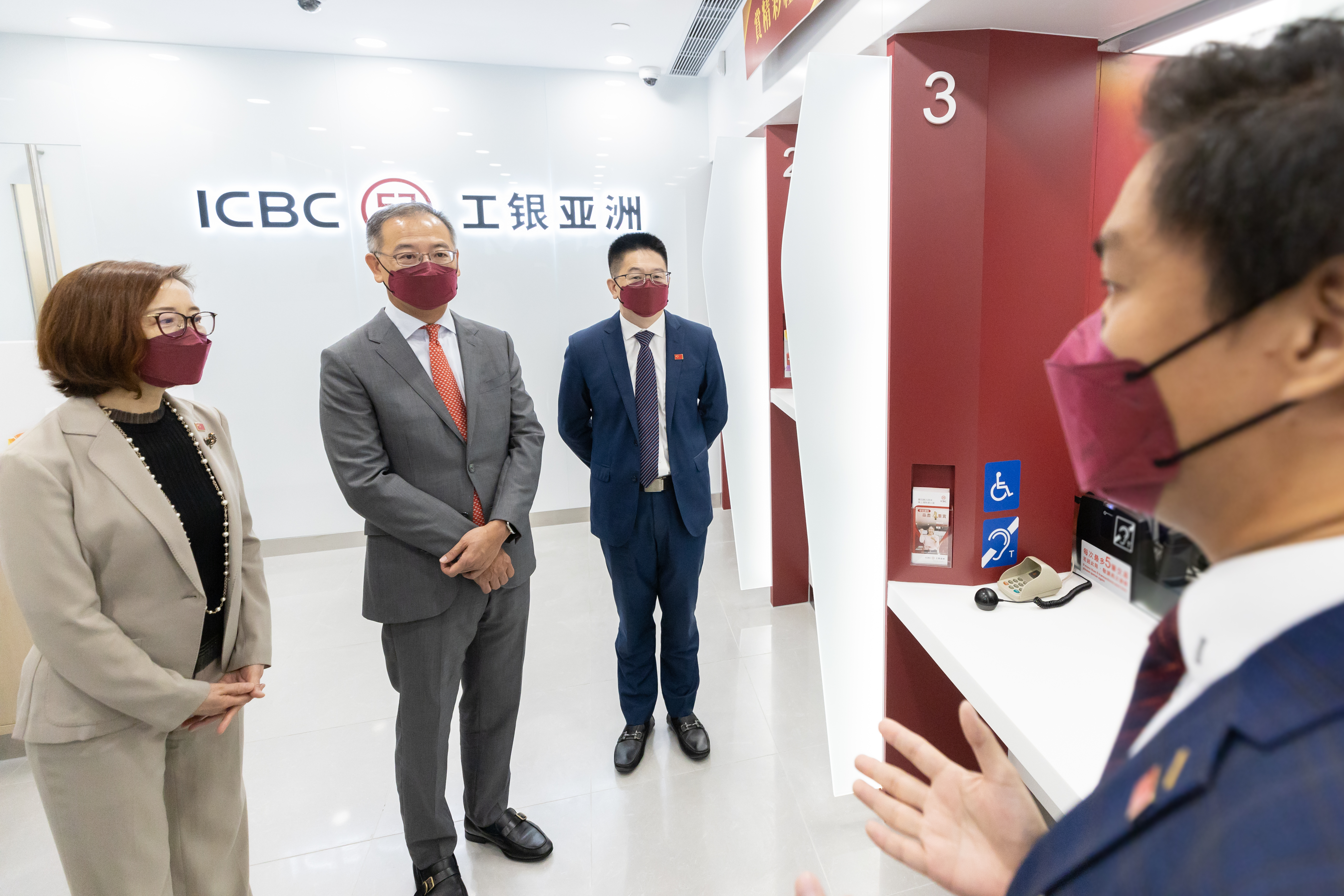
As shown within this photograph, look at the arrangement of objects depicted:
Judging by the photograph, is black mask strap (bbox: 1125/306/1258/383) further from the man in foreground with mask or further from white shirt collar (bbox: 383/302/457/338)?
white shirt collar (bbox: 383/302/457/338)

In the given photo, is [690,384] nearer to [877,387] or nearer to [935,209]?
[877,387]

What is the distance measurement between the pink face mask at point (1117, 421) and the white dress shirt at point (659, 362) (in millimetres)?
1724

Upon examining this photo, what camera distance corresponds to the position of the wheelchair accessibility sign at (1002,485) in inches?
73.8

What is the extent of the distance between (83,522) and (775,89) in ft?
9.38

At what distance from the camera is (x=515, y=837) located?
6.78 feet

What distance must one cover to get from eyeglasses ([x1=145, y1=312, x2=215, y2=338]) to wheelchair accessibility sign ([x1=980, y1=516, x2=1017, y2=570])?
2039 mm

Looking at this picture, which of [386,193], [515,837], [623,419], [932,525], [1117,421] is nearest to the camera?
[1117,421]

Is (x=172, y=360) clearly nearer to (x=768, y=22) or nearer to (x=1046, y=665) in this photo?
(x=1046, y=665)

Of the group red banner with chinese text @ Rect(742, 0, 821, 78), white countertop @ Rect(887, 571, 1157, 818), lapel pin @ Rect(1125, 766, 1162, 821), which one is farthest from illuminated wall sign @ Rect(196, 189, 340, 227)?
lapel pin @ Rect(1125, 766, 1162, 821)

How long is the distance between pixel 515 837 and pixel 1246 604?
210 centimetres

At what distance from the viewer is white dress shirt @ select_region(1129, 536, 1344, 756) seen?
1.65 feet

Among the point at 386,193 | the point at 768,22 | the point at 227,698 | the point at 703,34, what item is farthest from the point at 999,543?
the point at 386,193

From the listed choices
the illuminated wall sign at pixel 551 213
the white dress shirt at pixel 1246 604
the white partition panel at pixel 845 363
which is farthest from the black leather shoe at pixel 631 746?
the illuminated wall sign at pixel 551 213

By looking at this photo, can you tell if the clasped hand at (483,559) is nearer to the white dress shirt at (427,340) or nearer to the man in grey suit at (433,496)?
the man in grey suit at (433,496)
